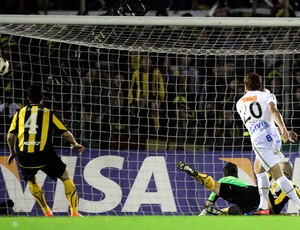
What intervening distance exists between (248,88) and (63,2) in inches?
224

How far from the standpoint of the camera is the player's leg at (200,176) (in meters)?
12.1

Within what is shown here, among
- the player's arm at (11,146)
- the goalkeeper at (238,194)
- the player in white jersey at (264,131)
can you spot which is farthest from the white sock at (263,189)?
the player's arm at (11,146)

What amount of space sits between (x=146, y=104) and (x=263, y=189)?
11.3 ft

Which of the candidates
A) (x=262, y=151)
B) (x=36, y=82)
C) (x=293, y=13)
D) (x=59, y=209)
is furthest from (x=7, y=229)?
(x=293, y=13)

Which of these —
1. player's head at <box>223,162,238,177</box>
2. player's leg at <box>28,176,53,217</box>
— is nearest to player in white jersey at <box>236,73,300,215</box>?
player's head at <box>223,162,238,177</box>

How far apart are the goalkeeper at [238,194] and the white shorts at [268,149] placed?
1133mm

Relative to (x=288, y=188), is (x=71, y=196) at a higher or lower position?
lower

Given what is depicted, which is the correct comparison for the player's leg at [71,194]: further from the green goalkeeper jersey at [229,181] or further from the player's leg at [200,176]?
the green goalkeeper jersey at [229,181]

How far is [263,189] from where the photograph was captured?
11414 millimetres

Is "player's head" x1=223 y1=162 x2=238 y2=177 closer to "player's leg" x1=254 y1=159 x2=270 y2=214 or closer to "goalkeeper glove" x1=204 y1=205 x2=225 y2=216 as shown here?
"goalkeeper glove" x1=204 y1=205 x2=225 y2=216

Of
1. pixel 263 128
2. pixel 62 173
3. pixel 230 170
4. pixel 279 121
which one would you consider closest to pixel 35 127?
pixel 62 173

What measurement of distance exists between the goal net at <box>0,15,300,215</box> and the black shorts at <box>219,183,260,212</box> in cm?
113

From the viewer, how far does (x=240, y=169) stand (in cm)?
1378

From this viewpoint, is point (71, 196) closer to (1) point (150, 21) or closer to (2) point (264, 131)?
(1) point (150, 21)
